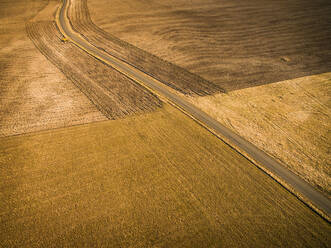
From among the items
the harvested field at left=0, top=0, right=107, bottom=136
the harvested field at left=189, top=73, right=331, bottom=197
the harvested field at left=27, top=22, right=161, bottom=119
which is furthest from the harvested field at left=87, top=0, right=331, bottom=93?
the harvested field at left=0, top=0, right=107, bottom=136

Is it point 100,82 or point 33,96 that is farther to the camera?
point 100,82

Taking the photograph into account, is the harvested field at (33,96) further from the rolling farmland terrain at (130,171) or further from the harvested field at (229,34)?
the harvested field at (229,34)

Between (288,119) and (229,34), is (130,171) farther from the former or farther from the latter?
(229,34)

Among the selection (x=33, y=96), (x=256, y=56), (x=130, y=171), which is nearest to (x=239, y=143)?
(x=130, y=171)

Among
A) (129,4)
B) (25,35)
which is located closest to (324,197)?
(25,35)

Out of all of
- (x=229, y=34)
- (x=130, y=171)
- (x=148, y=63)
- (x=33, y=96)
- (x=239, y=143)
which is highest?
(x=229, y=34)

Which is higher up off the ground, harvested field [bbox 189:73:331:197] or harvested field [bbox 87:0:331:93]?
harvested field [bbox 87:0:331:93]

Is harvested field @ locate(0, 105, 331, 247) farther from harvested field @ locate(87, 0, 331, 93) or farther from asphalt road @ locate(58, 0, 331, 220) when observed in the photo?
→ harvested field @ locate(87, 0, 331, 93)
